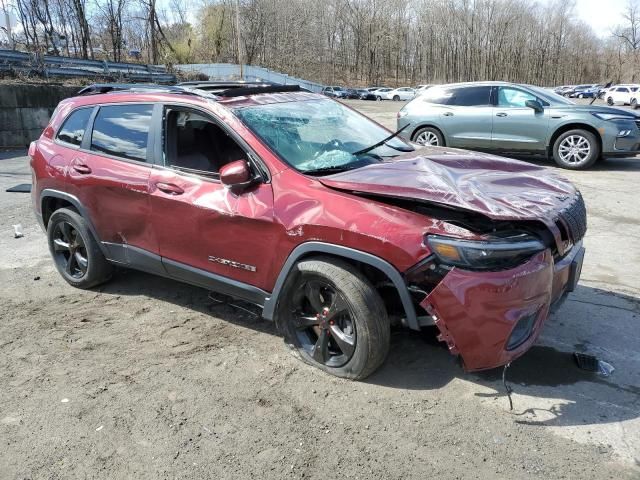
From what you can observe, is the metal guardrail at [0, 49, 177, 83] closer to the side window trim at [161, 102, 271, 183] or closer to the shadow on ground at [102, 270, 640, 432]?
the side window trim at [161, 102, 271, 183]

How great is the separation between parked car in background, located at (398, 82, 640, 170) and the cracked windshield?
22.8 feet

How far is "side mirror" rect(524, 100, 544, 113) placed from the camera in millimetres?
10211

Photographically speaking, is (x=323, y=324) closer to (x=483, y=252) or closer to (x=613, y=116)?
(x=483, y=252)

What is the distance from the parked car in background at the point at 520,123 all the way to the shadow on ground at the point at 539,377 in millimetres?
6785

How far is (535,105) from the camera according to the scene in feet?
33.7

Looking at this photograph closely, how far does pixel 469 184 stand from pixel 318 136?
1214mm

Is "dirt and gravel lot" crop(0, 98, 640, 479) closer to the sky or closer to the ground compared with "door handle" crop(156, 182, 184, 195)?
closer to the ground

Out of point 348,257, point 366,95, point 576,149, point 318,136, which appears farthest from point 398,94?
point 348,257

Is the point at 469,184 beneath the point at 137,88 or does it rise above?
beneath

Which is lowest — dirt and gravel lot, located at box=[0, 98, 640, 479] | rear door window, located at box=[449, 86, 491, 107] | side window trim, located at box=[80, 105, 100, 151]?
dirt and gravel lot, located at box=[0, 98, 640, 479]

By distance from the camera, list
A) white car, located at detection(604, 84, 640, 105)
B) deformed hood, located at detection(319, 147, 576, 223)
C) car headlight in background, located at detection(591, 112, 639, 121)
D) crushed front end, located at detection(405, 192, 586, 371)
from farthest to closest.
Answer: white car, located at detection(604, 84, 640, 105)
car headlight in background, located at detection(591, 112, 639, 121)
deformed hood, located at detection(319, 147, 576, 223)
crushed front end, located at detection(405, 192, 586, 371)

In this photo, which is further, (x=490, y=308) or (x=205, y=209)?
(x=205, y=209)

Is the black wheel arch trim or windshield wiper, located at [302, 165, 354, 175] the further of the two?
the black wheel arch trim

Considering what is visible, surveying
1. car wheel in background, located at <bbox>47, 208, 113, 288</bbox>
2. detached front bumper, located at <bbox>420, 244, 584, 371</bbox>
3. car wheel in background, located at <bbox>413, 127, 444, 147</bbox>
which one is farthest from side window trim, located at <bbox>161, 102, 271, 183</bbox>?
car wheel in background, located at <bbox>413, 127, 444, 147</bbox>
